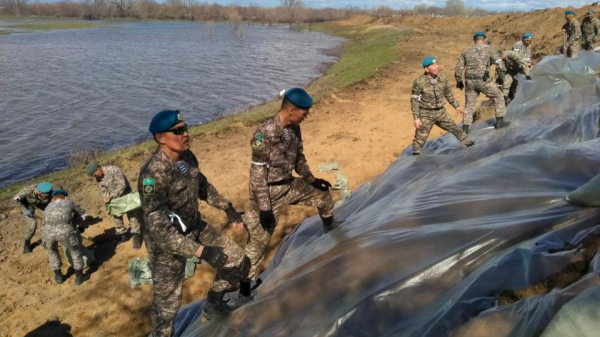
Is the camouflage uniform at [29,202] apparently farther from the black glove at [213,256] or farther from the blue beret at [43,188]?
the black glove at [213,256]

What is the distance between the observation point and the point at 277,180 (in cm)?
410

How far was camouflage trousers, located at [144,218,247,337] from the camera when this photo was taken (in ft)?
11.3

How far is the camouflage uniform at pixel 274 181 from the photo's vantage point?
12.7 feet

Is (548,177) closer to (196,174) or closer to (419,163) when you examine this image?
(419,163)

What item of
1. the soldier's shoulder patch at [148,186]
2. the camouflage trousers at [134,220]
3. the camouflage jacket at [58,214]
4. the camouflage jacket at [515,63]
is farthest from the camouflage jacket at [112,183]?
the camouflage jacket at [515,63]

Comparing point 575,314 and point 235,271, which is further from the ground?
point 575,314

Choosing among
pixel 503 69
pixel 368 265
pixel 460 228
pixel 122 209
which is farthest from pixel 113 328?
pixel 503 69

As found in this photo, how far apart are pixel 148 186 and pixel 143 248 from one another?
164 inches

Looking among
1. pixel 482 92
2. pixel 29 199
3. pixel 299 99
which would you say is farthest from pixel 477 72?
pixel 29 199

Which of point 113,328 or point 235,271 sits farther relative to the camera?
point 113,328

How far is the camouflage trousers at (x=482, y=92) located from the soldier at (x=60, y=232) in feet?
21.6

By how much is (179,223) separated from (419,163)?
364cm

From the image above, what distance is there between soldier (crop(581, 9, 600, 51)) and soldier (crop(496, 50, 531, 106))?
4276mm

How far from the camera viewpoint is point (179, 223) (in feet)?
10.9
